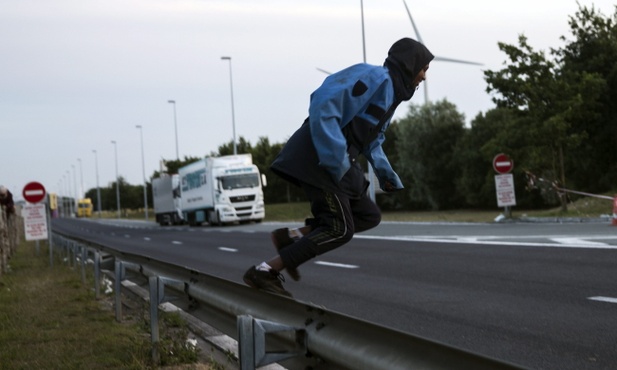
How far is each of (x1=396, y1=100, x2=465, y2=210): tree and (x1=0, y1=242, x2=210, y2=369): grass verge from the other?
60.3 meters

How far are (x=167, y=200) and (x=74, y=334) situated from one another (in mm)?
58328

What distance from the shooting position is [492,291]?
10.1 m

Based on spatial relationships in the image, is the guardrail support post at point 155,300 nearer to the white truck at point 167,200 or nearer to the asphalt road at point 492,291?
the asphalt road at point 492,291

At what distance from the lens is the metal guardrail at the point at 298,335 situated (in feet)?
9.35

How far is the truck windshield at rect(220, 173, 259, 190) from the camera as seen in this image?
48.7 m

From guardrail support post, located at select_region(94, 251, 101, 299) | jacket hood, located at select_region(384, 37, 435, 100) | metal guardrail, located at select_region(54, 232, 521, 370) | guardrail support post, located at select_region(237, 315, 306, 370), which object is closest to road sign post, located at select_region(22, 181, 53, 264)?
guardrail support post, located at select_region(94, 251, 101, 299)

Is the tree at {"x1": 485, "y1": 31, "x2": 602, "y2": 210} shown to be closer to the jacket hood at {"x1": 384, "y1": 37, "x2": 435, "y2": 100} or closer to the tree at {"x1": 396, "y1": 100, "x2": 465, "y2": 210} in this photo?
the jacket hood at {"x1": 384, "y1": 37, "x2": 435, "y2": 100}

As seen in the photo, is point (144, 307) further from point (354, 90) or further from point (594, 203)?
point (594, 203)

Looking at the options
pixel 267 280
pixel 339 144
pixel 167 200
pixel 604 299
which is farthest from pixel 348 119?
pixel 167 200

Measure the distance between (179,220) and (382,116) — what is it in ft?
190

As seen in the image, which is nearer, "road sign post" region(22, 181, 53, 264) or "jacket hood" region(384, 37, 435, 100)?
"jacket hood" region(384, 37, 435, 100)

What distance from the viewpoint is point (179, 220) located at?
204 feet

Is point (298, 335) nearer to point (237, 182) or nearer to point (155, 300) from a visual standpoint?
point (155, 300)

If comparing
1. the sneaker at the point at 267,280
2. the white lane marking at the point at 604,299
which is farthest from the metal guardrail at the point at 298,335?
the white lane marking at the point at 604,299
